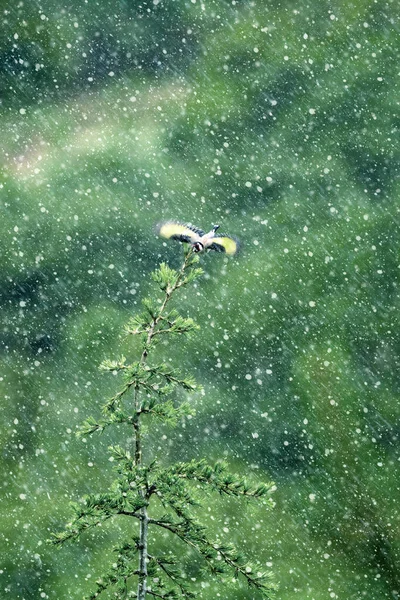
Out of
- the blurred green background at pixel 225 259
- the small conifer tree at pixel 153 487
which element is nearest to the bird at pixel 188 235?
the small conifer tree at pixel 153 487

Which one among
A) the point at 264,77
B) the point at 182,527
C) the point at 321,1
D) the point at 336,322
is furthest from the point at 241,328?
the point at 182,527

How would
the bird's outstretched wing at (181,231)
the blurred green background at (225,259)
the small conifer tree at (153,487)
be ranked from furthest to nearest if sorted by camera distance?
the blurred green background at (225,259) → the bird's outstretched wing at (181,231) → the small conifer tree at (153,487)

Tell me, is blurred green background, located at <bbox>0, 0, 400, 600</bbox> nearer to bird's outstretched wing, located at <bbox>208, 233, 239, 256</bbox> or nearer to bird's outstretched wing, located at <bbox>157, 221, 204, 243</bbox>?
bird's outstretched wing, located at <bbox>208, 233, 239, 256</bbox>

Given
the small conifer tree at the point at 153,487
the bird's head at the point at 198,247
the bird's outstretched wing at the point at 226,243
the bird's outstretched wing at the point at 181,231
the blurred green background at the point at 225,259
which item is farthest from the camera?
the blurred green background at the point at 225,259

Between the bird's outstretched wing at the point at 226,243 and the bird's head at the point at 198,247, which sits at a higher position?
the bird's outstretched wing at the point at 226,243

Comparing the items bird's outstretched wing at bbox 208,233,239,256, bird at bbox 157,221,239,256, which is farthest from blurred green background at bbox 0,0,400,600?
bird at bbox 157,221,239,256

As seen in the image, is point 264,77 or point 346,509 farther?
point 264,77

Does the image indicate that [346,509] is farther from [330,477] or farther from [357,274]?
[357,274]

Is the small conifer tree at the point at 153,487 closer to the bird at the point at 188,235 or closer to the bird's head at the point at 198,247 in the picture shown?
the bird's head at the point at 198,247
